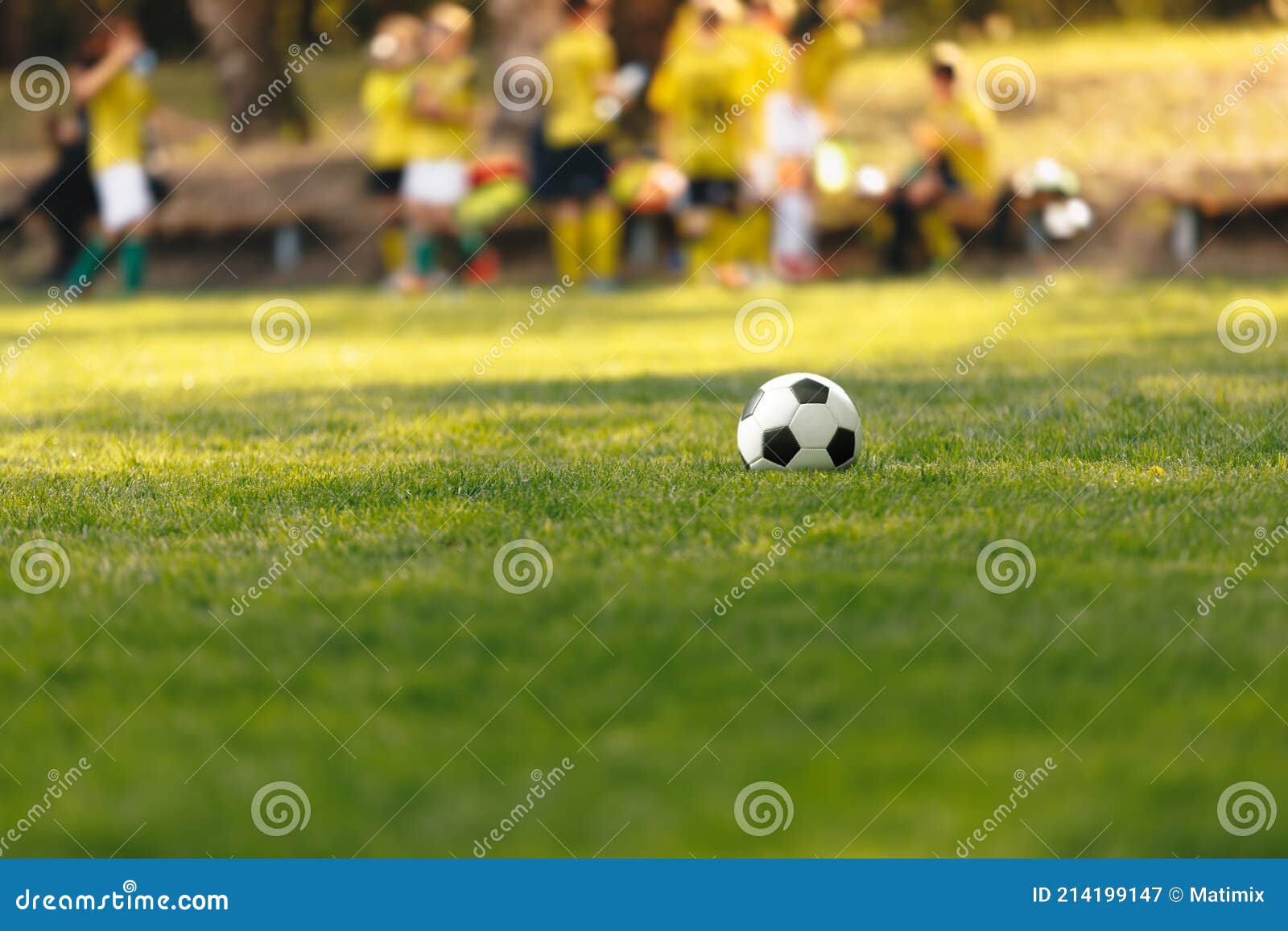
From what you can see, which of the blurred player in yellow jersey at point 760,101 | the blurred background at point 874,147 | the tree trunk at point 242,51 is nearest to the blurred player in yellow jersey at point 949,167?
the blurred background at point 874,147

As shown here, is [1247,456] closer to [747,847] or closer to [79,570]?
[747,847]

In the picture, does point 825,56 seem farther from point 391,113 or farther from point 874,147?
point 391,113

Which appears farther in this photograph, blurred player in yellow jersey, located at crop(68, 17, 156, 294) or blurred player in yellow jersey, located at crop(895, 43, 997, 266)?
blurred player in yellow jersey, located at crop(68, 17, 156, 294)

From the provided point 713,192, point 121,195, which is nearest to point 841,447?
point 713,192

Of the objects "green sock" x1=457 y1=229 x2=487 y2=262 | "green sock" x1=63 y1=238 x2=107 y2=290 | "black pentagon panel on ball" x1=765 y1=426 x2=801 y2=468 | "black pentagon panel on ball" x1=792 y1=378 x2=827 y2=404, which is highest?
"green sock" x1=457 y1=229 x2=487 y2=262

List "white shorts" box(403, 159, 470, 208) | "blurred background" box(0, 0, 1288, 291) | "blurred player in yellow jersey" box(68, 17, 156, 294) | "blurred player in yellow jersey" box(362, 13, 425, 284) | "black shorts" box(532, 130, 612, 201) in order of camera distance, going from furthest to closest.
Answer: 1. "blurred background" box(0, 0, 1288, 291)
2. "blurred player in yellow jersey" box(68, 17, 156, 294)
3. "white shorts" box(403, 159, 470, 208)
4. "blurred player in yellow jersey" box(362, 13, 425, 284)
5. "black shorts" box(532, 130, 612, 201)

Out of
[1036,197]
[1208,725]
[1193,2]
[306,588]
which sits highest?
[1193,2]

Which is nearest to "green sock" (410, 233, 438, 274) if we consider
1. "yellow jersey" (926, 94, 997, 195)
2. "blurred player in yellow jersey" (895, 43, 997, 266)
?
"blurred player in yellow jersey" (895, 43, 997, 266)

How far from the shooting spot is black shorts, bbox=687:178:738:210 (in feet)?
49.1

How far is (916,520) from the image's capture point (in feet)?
15.5

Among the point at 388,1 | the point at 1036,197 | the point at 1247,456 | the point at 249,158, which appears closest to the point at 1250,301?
the point at 1036,197

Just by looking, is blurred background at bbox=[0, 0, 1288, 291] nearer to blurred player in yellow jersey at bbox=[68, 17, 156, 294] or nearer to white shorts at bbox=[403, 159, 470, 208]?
blurred player in yellow jersey at bbox=[68, 17, 156, 294]

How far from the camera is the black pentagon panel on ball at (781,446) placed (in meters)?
5.53

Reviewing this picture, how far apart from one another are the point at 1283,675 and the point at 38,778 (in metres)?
2.67
